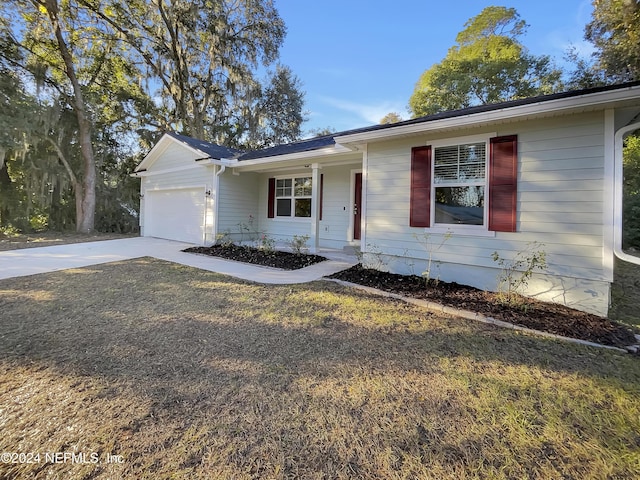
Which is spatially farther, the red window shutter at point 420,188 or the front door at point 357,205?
the front door at point 357,205

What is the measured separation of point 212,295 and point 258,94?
14980mm

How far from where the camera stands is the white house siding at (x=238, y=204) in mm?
9414

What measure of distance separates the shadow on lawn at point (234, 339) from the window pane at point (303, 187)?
524 centimetres

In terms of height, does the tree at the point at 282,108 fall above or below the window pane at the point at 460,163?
above

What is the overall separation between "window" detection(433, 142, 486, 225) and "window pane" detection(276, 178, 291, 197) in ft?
18.0

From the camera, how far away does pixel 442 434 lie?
1791mm

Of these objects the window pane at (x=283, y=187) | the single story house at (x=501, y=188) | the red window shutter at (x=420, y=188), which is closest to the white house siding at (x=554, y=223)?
the single story house at (x=501, y=188)

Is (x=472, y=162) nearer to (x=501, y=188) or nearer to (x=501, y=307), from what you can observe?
(x=501, y=188)

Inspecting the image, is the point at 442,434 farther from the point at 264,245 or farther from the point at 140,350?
the point at 264,245

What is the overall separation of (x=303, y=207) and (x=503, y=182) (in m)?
5.88

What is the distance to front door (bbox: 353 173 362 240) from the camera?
8453 mm

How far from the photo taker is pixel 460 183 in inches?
197

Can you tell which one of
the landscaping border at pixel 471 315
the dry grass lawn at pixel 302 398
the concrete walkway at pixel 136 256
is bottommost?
the dry grass lawn at pixel 302 398

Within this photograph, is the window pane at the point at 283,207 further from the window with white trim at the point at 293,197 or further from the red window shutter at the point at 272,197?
the red window shutter at the point at 272,197
